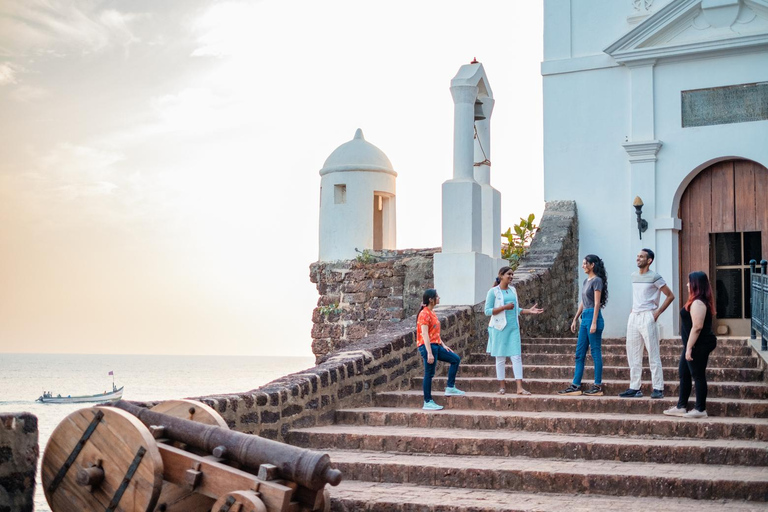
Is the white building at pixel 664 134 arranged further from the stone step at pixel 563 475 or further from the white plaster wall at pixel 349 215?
the stone step at pixel 563 475

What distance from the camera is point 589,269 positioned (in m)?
9.48

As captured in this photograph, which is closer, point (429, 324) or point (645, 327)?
point (645, 327)

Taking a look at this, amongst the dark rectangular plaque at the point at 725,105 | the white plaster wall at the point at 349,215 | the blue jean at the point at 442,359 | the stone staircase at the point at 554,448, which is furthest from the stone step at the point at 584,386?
the white plaster wall at the point at 349,215

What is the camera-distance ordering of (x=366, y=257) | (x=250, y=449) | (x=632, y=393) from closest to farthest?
(x=250, y=449) < (x=632, y=393) < (x=366, y=257)

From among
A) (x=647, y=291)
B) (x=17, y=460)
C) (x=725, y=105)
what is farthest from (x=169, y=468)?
(x=725, y=105)

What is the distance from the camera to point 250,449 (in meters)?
5.85

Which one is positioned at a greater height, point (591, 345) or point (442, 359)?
point (591, 345)

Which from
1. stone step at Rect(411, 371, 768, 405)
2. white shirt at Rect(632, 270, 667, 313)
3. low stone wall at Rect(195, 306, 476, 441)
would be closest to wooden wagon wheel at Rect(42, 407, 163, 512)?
low stone wall at Rect(195, 306, 476, 441)

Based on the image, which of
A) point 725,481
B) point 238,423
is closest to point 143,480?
point 238,423

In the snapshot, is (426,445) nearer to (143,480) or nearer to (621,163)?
(143,480)

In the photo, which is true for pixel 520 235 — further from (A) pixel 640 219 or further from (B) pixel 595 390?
(B) pixel 595 390

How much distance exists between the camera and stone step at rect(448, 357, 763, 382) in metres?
9.66

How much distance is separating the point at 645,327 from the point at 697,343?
35.4 inches

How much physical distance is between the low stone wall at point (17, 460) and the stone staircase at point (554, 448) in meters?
2.22
